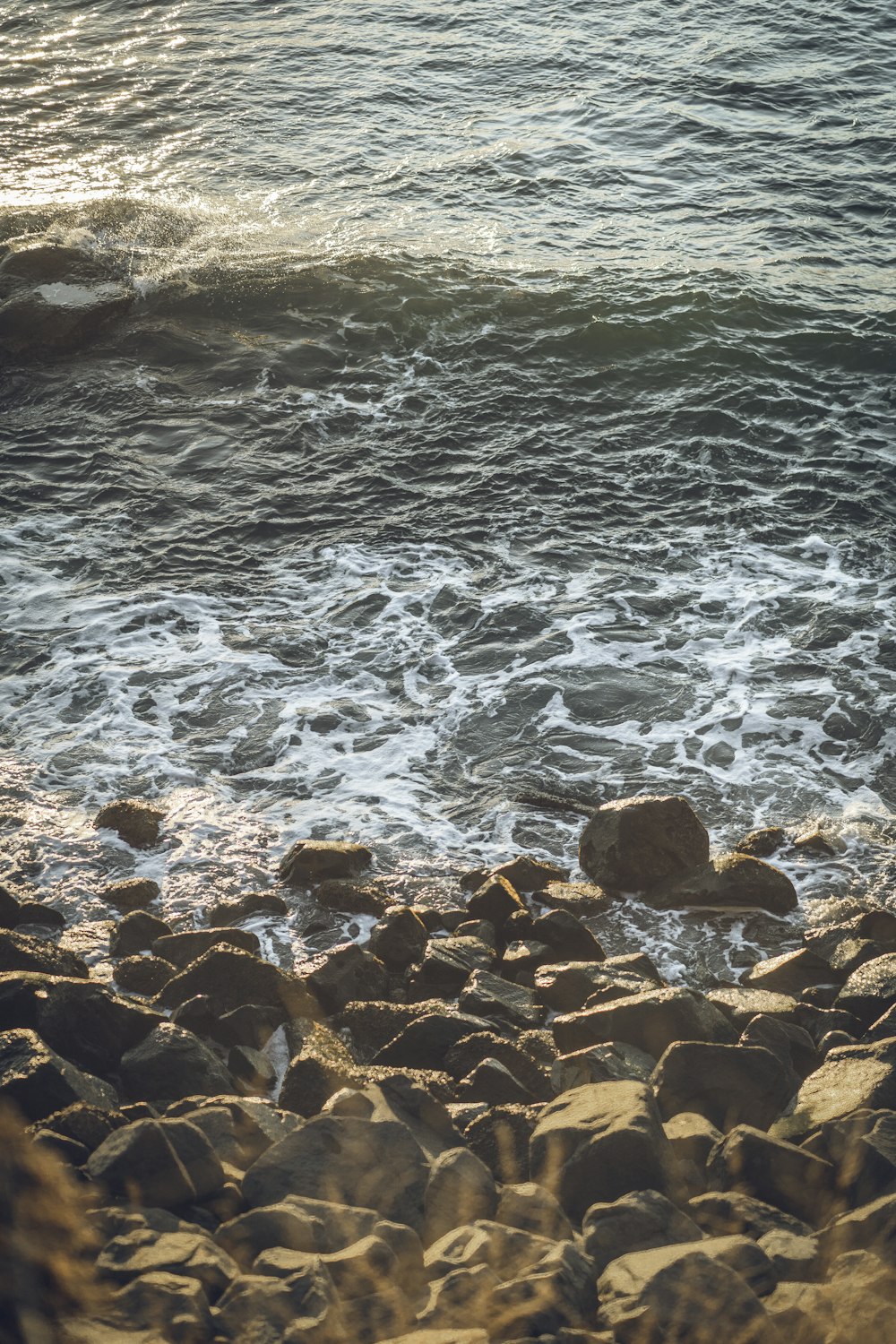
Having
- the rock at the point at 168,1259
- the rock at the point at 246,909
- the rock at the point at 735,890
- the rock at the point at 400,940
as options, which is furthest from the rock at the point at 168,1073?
the rock at the point at 735,890

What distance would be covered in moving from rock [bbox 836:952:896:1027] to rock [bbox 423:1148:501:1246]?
6.95ft

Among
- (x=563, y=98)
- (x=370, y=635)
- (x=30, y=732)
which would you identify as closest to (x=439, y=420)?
(x=370, y=635)

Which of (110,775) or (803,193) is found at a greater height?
(803,193)

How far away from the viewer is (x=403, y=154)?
58.4 ft

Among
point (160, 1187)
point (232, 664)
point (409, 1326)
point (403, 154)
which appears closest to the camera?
point (409, 1326)

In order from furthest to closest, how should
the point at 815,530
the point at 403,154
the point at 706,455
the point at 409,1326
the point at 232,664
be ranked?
1. the point at 403,154
2. the point at 706,455
3. the point at 815,530
4. the point at 232,664
5. the point at 409,1326

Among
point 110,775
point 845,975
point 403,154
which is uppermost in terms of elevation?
point 403,154

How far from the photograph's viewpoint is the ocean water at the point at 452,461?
741 cm

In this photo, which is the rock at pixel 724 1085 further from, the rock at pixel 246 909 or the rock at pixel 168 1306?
the rock at pixel 246 909

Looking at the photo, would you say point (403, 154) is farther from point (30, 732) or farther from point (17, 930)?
point (17, 930)

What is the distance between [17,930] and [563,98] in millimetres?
17838

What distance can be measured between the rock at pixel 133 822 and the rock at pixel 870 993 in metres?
3.85

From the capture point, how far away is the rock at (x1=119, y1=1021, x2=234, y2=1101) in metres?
4.59

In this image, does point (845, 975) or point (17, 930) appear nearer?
point (845, 975)
